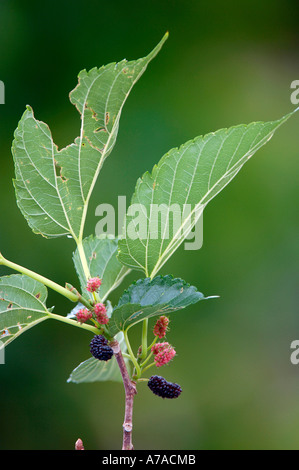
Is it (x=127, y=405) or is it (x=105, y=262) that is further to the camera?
(x=105, y=262)

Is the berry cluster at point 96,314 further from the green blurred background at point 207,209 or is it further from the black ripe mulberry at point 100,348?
the green blurred background at point 207,209

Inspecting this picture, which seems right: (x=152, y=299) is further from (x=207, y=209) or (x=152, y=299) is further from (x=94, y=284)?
(x=207, y=209)

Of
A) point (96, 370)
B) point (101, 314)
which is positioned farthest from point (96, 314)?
point (96, 370)

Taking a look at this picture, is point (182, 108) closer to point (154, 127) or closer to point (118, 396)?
point (154, 127)

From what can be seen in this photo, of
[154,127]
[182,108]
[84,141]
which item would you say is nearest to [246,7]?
[182,108]

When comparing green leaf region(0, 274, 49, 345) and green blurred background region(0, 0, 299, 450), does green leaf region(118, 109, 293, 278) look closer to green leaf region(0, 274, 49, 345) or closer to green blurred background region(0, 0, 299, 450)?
green leaf region(0, 274, 49, 345)

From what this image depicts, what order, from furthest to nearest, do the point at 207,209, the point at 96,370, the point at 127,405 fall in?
the point at 207,209 → the point at 96,370 → the point at 127,405

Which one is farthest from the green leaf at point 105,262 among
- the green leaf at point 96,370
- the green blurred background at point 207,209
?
the green blurred background at point 207,209
